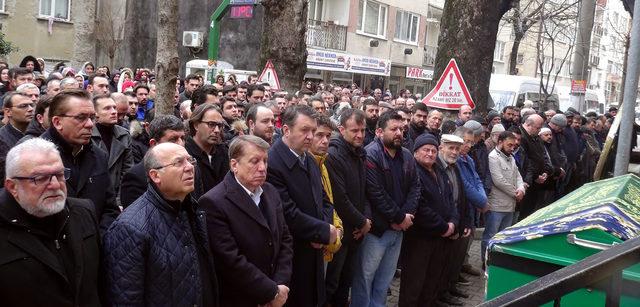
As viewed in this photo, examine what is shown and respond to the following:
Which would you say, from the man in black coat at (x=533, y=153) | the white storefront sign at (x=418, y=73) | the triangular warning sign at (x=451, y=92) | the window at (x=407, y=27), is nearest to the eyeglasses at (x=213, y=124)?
the triangular warning sign at (x=451, y=92)

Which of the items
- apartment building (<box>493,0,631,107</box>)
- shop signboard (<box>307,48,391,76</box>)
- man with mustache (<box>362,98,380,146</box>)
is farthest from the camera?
apartment building (<box>493,0,631,107</box>)

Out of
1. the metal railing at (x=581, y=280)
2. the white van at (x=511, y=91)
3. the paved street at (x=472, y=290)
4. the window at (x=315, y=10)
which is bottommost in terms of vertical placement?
the paved street at (x=472, y=290)

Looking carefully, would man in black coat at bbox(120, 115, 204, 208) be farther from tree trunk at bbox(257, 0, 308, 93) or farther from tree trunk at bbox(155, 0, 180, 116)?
tree trunk at bbox(257, 0, 308, 93)

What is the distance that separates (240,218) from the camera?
157 inches

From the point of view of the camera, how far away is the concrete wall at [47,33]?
22.8 metres

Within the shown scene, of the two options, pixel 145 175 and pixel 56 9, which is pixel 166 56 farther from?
pixel 56 9

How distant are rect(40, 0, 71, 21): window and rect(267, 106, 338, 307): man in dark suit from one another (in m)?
22.1

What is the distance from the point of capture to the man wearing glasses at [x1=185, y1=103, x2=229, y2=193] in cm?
489

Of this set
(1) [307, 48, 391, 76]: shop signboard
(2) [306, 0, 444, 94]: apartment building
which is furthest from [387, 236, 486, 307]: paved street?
(2) [306, 0, 444, 94]: apartment building

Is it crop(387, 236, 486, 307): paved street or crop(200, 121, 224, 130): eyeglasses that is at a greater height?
crop(200, 121, 224, 130): eyeglasses

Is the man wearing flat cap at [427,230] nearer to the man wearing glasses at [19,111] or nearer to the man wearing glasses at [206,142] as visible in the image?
the man wearing glasses at [206,142]

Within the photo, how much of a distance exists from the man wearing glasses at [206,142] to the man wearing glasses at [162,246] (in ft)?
4.27

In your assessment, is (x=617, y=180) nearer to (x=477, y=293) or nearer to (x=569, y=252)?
(x=569, y=252)

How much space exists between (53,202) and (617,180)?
4.08 metres
